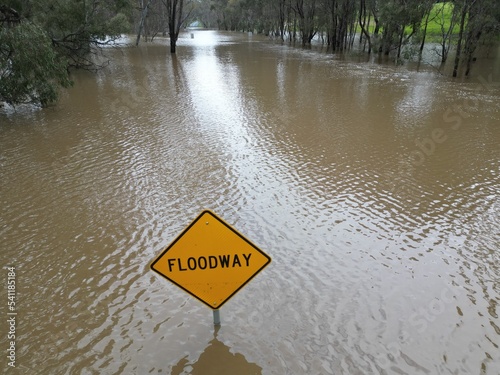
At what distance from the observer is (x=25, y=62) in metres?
9.68

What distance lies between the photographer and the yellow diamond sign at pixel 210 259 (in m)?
3.08

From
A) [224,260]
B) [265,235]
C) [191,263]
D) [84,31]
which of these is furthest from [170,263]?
[84,31]

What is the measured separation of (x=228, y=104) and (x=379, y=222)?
Result: 899 cm

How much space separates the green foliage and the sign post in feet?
30.1

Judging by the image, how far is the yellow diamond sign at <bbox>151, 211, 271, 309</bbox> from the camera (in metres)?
3.08

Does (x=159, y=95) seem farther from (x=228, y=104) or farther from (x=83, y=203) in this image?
(x=83, y=203)

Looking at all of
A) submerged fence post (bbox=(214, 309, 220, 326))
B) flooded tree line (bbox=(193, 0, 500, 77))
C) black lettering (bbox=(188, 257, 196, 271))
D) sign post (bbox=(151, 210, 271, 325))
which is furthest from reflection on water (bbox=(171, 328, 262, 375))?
flooded tree line (bbox=(193, 0, 500, 77))

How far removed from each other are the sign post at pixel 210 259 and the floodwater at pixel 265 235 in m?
0.76

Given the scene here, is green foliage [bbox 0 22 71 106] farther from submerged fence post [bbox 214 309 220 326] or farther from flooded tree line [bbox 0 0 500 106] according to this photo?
submerged fence post [bbox 214 309 220 326]

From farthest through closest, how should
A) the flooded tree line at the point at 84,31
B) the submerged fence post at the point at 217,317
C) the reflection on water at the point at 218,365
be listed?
1. the flooded tree line at the point at 84,31
2. the submerged fence post at the point at 217,317
3. the reflection on water at the point at 218,365

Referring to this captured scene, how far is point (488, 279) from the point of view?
→ 4672 mm

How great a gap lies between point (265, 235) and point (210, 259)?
94.9 inches

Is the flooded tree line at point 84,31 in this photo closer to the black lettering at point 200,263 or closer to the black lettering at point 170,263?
the black lettering at point 170,263

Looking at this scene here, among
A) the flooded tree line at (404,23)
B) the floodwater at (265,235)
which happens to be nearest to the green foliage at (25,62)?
the floodwater at (265,235)
